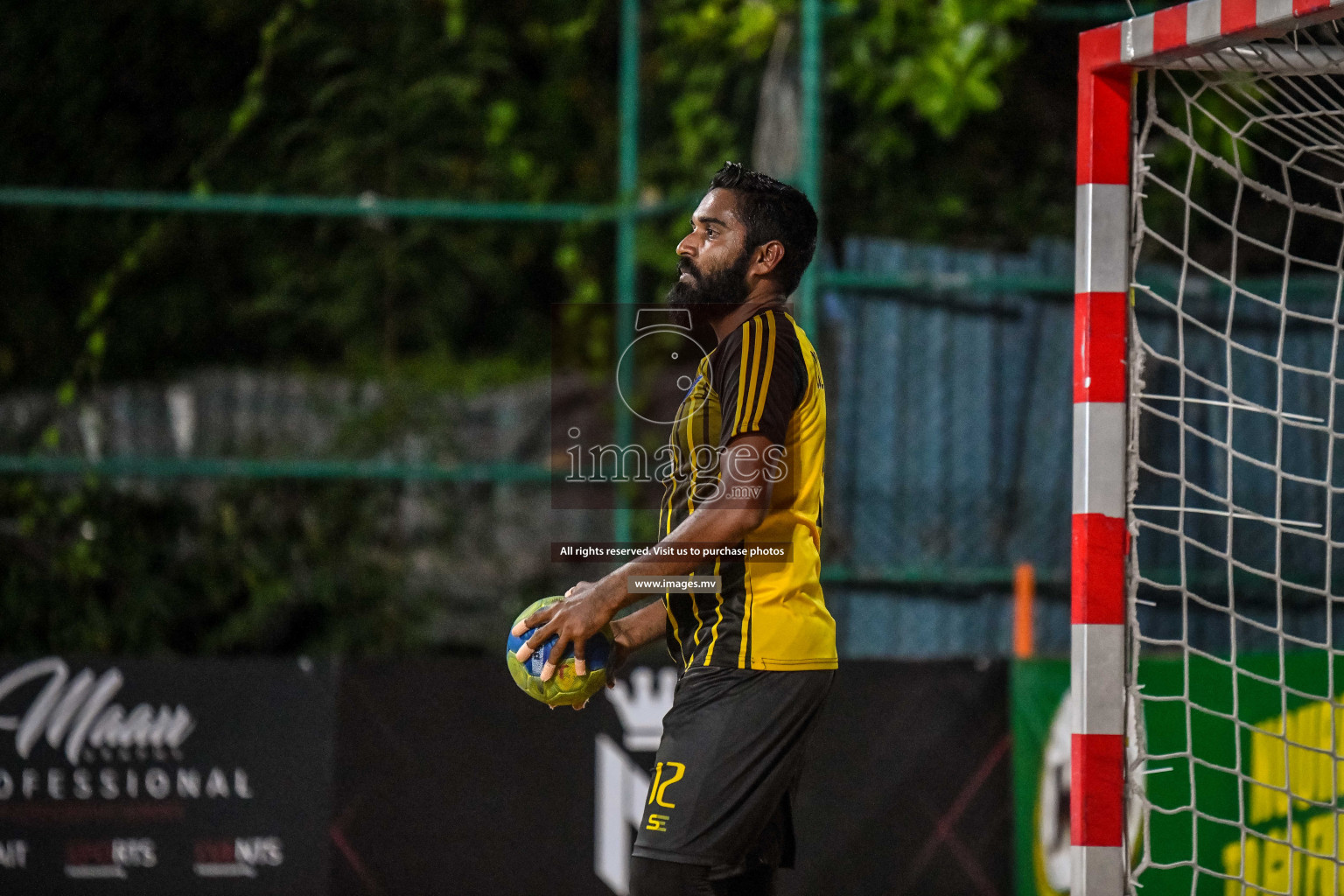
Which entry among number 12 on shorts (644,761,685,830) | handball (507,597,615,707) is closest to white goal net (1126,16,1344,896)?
number 12 on shorts (644,761,685,830)

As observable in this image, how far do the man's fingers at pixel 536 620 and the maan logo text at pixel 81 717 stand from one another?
2.93 metres

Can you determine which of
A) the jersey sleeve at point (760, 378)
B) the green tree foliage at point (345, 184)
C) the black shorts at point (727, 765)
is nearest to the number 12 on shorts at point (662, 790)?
the black shorts at point (727, 765)

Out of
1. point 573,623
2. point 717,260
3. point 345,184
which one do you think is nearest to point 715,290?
point 717,260

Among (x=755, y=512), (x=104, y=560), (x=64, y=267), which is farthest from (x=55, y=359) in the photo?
(x=755, y=512)

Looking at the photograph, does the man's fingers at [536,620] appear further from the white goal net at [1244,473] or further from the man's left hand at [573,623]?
the white goal net at [1244,473]

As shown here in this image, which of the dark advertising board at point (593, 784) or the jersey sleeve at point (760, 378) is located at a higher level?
the jersey sleeve at point (760, 378)

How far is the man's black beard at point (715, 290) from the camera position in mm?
3592

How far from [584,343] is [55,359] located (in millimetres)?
2837

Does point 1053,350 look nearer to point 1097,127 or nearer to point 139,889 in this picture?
point 1097,127

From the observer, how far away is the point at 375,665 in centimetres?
605

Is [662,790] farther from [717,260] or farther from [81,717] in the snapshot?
[81,717]

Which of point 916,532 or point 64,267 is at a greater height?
point 64,267

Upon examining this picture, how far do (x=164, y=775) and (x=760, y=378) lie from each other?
11.5 ft

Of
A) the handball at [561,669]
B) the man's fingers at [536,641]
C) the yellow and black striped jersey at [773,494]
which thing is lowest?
the handball at [561,669]
